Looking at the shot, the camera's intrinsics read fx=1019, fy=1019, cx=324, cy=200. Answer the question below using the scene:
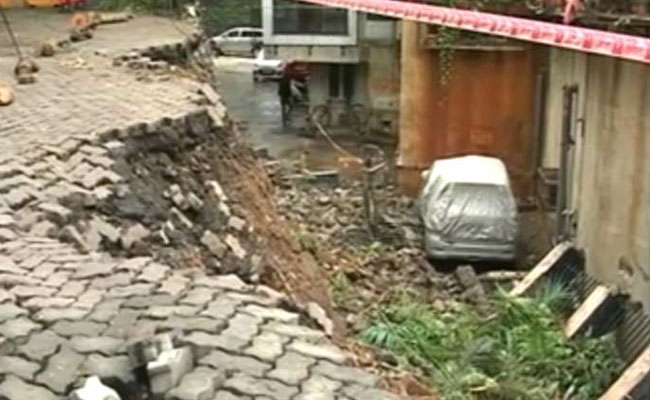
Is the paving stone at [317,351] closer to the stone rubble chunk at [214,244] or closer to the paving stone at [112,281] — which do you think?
the paving stone at [112,281]

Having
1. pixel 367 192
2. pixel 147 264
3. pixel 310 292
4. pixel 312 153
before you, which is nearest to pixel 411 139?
pixel 367 192

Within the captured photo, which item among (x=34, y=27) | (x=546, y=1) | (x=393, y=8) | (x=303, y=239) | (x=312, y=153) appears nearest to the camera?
(x=393, y=8)

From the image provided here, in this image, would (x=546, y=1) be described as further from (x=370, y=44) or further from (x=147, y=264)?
(x=370, y=44)

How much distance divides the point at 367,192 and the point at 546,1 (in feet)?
15.7

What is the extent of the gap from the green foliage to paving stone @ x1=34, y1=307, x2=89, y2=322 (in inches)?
138

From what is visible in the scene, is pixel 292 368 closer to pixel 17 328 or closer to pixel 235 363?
pixel 235 363

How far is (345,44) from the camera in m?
22.8

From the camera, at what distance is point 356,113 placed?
80.7 feet

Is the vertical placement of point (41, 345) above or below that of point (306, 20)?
below

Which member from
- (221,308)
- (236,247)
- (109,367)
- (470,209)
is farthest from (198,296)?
(470,209)

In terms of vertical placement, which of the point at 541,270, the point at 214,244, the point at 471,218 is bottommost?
the point at 541,270

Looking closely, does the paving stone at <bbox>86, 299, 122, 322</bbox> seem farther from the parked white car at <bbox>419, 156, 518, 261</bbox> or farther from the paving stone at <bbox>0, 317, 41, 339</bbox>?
the parked white car at <bbox>419, 156, 518, 261</bbox>

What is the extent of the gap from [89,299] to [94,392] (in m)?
0.96

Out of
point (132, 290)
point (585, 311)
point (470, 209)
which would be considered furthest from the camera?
point (470, 209)
